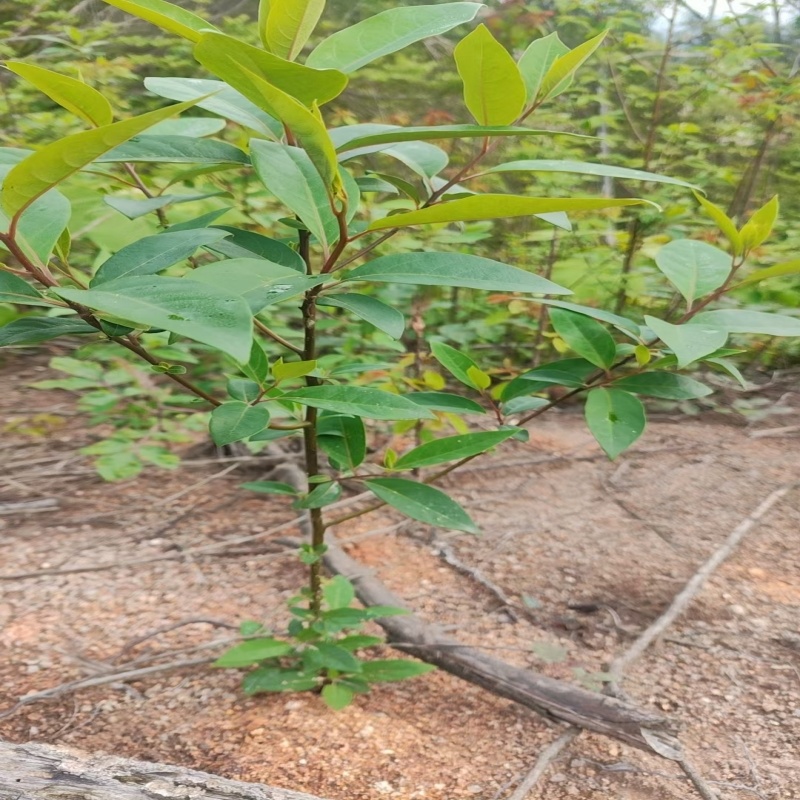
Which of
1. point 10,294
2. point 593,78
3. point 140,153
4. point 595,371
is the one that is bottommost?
point 595,371

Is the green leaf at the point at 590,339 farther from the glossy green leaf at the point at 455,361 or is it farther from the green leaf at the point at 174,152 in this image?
the green leaf at the point at 174,152

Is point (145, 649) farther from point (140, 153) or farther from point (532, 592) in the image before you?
point (140, 153)

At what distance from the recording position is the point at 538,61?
73 cm

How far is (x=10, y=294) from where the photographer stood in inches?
21.5

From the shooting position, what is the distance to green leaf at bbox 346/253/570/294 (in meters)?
0.60

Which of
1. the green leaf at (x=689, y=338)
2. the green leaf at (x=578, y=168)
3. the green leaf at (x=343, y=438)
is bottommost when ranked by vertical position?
the green leaf at (x=343, y=438)

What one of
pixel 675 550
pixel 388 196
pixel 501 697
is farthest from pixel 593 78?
pixel 501 697

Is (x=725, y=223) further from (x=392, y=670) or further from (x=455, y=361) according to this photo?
(x=392, y=670)

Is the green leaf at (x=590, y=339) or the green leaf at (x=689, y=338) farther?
the green leaf at (x=590, y=339)

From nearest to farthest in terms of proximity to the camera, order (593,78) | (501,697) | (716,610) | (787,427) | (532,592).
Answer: (501,697), (716,610), (532,592), (787,427), (593,78)

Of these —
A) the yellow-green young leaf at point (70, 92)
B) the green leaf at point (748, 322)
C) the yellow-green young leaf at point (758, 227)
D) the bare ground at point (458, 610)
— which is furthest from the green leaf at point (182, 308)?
the bare ground at point (458, 610)

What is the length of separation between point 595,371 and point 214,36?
66 centimetres

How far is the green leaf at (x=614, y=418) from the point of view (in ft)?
2.56

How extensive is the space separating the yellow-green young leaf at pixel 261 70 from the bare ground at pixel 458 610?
914 millimetres
